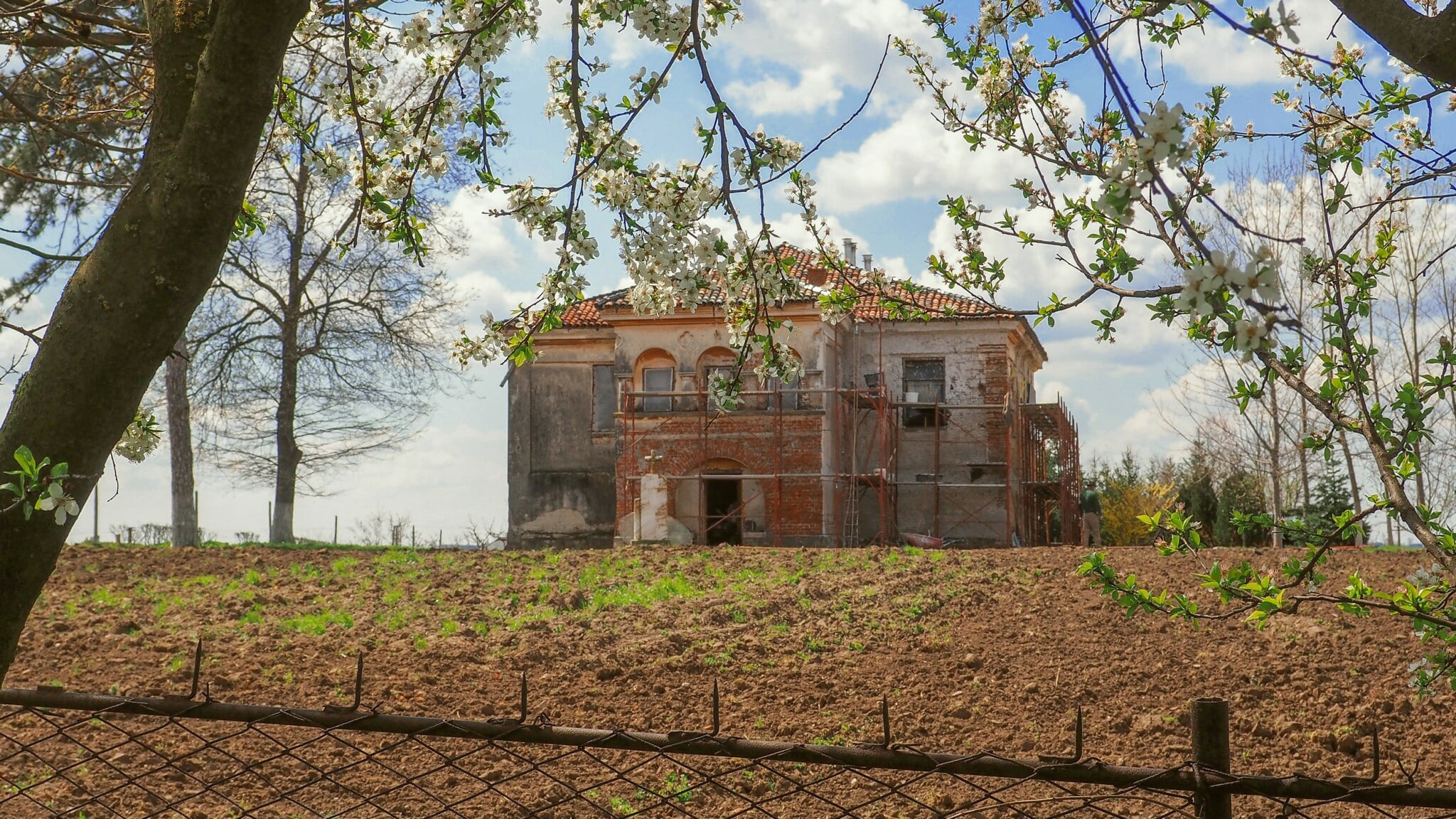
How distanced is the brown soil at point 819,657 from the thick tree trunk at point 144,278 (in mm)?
3031

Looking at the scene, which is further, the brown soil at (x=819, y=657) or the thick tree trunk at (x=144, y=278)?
the brown soil at (x=819, y=657)

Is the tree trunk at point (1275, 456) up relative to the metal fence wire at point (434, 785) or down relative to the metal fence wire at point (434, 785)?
up

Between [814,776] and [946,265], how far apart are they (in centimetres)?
231

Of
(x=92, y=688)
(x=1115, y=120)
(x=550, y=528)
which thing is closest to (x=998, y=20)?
(x=1115, y=120)

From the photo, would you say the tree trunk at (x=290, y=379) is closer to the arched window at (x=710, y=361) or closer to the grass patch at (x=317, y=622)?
the arched window at (x=710, y=361)

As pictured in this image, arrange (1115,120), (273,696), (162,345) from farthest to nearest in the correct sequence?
(273,696), (1115,120), (162,345)

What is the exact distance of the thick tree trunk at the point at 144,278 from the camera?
8.19ft

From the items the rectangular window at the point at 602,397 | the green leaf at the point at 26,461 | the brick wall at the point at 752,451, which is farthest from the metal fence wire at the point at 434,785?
the rectangular window at the point at 602,397

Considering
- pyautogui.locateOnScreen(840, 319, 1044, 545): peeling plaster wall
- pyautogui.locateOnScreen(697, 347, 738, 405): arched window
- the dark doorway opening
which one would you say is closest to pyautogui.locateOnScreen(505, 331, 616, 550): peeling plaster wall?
the dark doorway opening

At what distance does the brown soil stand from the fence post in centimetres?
341

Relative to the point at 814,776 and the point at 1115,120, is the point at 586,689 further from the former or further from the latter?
the point at 1115,120

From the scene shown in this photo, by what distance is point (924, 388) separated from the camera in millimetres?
25406

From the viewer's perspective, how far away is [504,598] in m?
10.1

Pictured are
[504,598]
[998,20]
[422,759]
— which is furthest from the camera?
[504,598]
